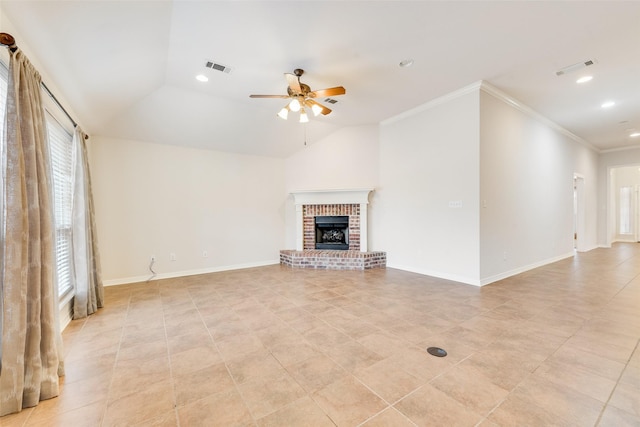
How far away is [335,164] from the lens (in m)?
6.16

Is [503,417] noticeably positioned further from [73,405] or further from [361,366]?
[73,405]

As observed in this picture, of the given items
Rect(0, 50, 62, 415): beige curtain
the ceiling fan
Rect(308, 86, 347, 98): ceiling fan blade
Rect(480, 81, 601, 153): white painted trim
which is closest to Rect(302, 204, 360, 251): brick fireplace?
the ceiling fan

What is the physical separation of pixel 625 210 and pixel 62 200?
15539mm

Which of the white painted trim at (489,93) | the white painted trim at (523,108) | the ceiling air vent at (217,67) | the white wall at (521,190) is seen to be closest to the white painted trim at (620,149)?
the white painted trim at (523,108)

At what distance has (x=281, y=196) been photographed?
6453 mm

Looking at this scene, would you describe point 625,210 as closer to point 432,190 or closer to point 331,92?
point 432,190

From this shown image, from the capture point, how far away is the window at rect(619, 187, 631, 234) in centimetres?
938

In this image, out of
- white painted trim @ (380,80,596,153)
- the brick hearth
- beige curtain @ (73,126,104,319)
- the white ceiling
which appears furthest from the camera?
the brick hearth

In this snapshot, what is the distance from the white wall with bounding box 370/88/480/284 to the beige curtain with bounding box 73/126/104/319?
4.86 metres

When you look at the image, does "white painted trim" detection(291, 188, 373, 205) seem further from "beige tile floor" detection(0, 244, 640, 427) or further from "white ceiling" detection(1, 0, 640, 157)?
"beige tile floor" detection(0, 244, 640, 427)

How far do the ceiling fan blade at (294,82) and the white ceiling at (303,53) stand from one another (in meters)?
0.30

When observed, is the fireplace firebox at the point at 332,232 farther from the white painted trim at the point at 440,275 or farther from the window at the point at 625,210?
the window at the point at 625,210

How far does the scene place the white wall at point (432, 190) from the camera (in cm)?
423

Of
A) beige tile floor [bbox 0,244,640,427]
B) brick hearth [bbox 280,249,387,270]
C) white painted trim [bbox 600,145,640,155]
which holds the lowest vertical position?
beige tile floor [bbox 0,244,640,427]
